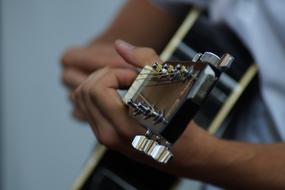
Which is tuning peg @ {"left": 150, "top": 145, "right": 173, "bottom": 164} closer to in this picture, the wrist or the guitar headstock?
the guitar headstock

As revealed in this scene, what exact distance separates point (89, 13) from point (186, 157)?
837mm

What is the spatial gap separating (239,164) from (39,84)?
954 mm

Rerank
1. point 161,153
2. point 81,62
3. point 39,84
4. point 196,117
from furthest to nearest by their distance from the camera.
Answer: point 39,84 < point 81,62 < point 196,117 < point 161,153

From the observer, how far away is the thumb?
42 cm

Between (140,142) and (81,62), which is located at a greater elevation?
(140,142)

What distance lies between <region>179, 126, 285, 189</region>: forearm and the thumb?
0.09 metres

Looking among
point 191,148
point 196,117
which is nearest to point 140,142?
point 191,148

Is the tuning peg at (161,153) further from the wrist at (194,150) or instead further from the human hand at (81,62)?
the human hand at (81,62)

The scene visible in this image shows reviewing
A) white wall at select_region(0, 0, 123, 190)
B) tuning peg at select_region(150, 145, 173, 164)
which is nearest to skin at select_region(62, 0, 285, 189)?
tuning peg at select_region(150, 145, 173, 164)

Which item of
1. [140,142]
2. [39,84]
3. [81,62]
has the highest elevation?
[140,142]

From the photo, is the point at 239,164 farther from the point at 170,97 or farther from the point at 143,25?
the point at 143,25

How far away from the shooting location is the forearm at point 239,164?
46cm

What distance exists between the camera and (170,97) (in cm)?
36

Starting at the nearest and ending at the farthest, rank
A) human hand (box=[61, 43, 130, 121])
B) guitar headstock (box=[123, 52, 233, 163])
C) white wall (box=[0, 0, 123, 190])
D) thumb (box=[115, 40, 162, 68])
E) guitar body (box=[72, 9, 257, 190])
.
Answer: guitar headstock (box=[123, 52, 233, 163])
thumb (box=[115, 40, 162, 68])
guitar body (box=[72, 9, 257, 190])
human hand (box=[61, 43, 130, 121])
white wall (box=[0, 0, 123, 190])
